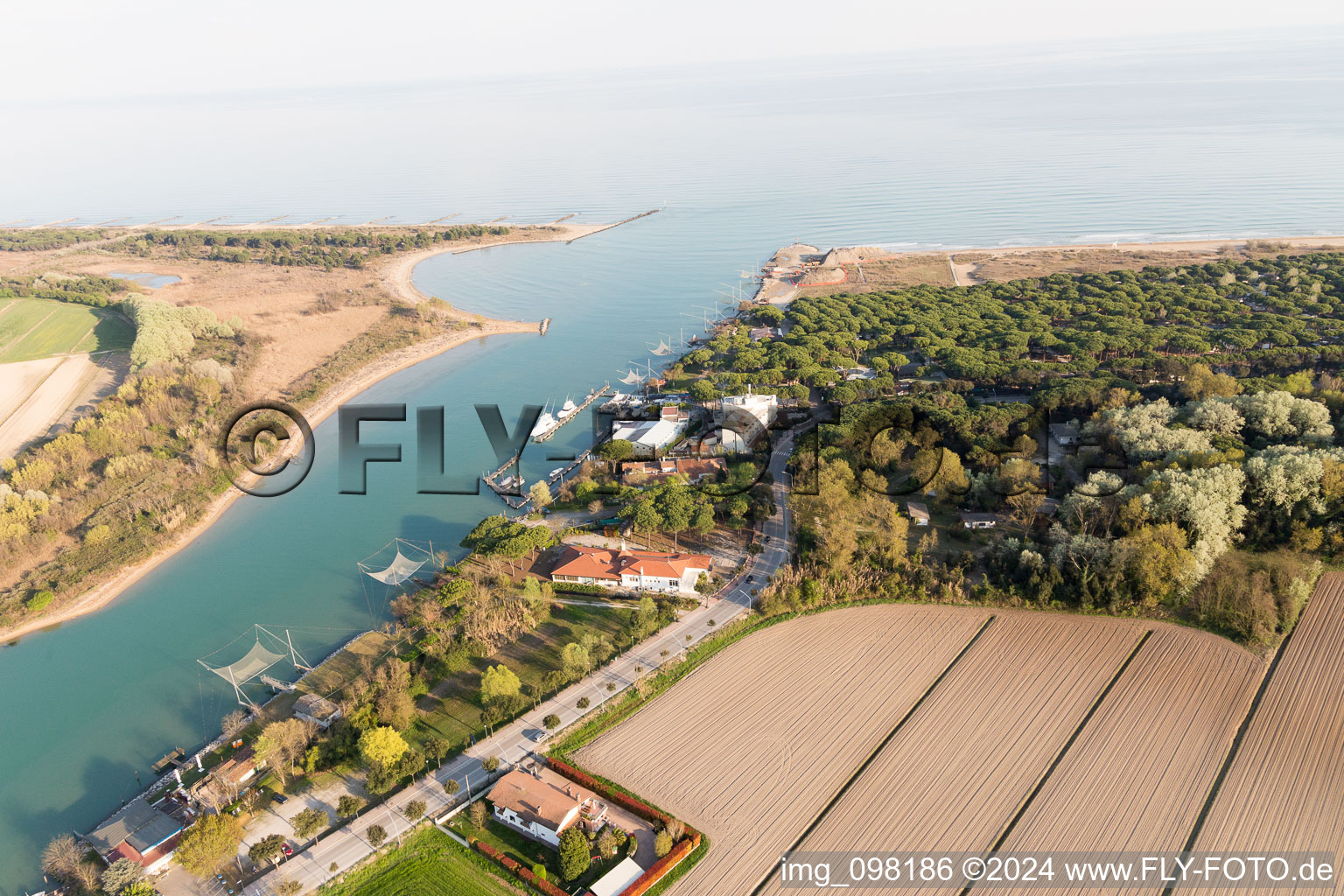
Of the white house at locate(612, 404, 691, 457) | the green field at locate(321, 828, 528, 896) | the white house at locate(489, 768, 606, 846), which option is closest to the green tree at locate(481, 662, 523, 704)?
the white house at locate(489, 768, 606, 846)

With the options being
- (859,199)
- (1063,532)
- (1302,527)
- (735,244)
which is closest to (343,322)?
(735,244)

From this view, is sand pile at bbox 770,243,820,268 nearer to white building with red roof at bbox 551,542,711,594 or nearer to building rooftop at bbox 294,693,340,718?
white building with red roof at bbox 551,542,711,594

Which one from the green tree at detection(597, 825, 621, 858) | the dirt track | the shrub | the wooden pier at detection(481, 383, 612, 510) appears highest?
the dirt track

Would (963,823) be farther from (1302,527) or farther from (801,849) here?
(1302,527)

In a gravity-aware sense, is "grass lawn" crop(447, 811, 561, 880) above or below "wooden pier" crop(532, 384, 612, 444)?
below

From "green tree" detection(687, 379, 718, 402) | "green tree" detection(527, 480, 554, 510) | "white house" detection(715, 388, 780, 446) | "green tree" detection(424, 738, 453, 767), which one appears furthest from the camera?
"green tree" detection(687, 379, 718, 402)

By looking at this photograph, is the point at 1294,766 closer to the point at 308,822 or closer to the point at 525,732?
the point at 525,732

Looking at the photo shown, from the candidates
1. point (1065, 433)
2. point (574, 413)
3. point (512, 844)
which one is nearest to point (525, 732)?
point (512, 844)
